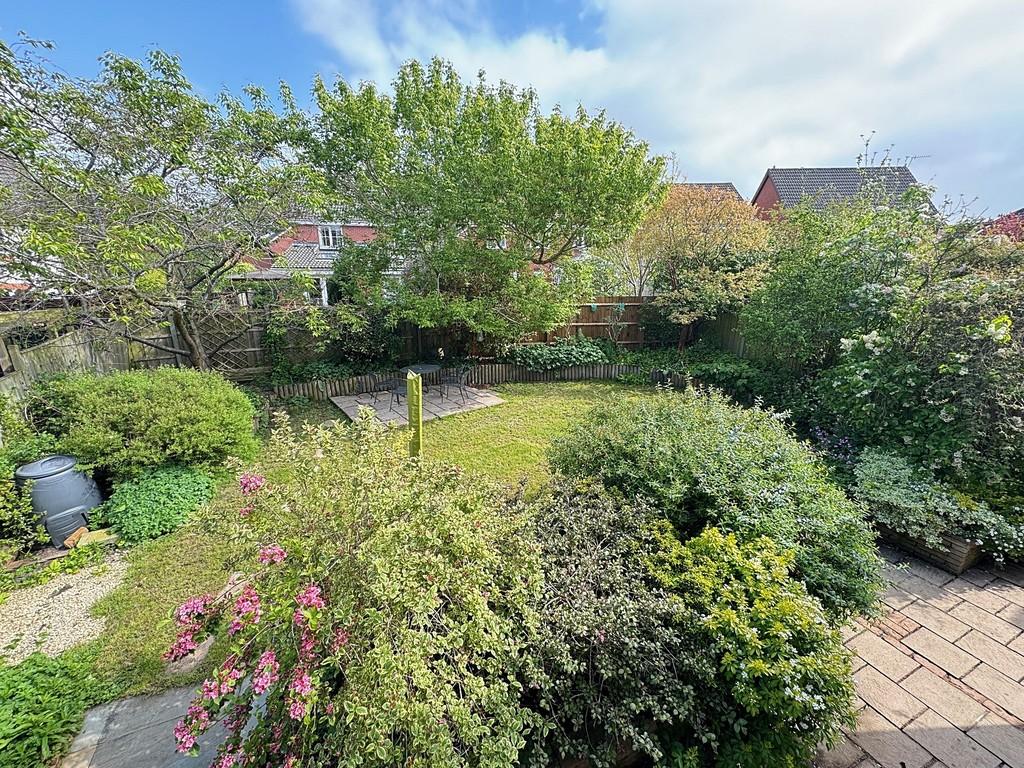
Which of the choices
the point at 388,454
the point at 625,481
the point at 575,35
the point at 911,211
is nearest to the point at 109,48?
the point at 575,35

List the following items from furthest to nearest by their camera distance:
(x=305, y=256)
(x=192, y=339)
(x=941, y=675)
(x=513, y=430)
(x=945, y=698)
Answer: (x=305, y=256)
(x=192, y=339)
(x=513, y=430)
(x=941, y=675)
(x=945, y=698)

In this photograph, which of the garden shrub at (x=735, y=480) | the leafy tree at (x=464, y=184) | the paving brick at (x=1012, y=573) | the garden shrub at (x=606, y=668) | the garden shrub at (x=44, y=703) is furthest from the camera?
the leafy tree at (x=464, y=184)

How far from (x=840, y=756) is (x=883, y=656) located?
0.99 meters

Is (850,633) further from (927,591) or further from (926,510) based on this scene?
(926,510)

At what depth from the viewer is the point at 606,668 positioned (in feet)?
5.95

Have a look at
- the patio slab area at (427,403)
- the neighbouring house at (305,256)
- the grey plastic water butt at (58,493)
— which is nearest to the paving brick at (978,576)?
the patio slab area at (427,403)

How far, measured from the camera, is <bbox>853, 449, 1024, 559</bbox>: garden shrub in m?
3.44

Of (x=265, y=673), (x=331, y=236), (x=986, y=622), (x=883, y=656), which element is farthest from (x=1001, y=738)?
(x=331, y=236)

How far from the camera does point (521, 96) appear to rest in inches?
310

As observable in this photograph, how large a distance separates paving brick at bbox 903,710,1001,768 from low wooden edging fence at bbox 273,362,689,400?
19.8 feet

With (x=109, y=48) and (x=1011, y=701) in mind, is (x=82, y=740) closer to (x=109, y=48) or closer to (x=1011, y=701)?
(x=1011, y=701)

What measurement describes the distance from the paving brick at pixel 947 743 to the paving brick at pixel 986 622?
3.64 feet

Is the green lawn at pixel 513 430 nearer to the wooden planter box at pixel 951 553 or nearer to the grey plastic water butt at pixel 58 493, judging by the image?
the wooden planter box at pixel 951 553

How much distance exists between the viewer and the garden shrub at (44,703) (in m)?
2.00
